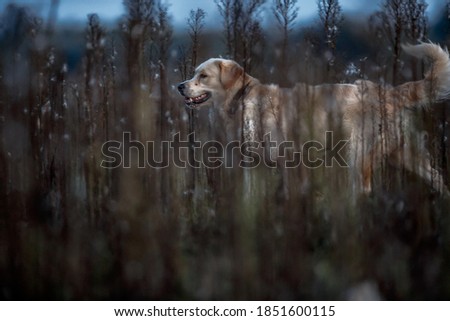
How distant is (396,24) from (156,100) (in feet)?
4.26

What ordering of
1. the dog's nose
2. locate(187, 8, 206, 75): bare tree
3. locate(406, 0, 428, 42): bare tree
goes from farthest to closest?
the dog's nose < locate(187, 8, 206, 75): bare tree < locate(406, 0, 428, 42): bare tree

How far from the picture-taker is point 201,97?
525cm

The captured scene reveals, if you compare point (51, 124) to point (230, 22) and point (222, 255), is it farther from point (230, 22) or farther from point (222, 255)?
A: point (222, 255)

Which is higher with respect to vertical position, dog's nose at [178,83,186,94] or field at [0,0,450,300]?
dog's nose at [178,83,186,94]

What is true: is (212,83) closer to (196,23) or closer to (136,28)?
(196,23)

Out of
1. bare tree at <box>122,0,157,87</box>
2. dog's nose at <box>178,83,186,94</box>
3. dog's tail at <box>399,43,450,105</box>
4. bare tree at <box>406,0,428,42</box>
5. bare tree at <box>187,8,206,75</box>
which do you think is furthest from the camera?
dog's nose at <box>178,83,186,94</box>

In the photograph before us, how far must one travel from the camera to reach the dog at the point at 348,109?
10.9ft

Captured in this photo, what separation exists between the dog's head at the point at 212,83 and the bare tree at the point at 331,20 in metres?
1.79

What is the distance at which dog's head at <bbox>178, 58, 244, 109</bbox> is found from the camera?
203 inches

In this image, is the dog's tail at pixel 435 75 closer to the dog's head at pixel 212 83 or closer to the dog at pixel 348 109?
the dog at pixel 348 109

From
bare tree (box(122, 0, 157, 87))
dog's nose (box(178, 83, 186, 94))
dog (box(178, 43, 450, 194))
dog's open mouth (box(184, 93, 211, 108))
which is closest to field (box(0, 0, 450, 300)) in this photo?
bare tree (box(122, 0, 157, 87))

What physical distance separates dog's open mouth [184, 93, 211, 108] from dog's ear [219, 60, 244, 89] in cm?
18

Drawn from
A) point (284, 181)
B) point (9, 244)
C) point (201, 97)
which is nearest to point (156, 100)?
point (284, 181)

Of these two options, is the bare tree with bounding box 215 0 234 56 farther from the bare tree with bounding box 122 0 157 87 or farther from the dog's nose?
the dog's nose
